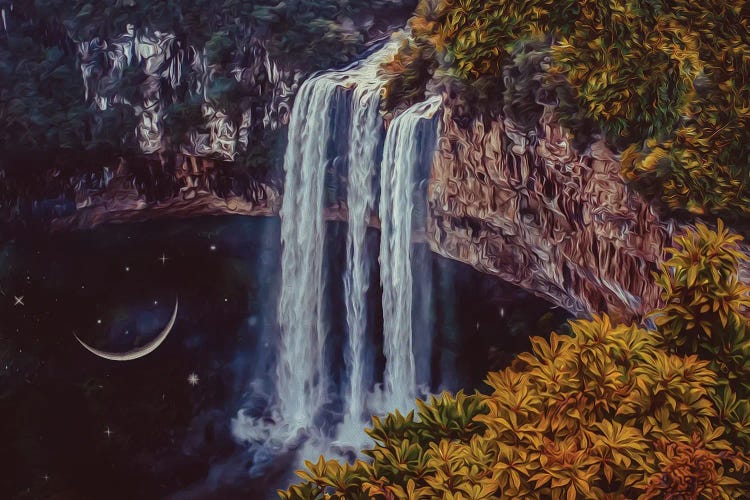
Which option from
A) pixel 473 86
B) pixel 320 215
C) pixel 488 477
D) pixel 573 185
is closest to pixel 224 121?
pixel 320 215

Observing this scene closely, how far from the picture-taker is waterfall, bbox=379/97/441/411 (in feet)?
20.4

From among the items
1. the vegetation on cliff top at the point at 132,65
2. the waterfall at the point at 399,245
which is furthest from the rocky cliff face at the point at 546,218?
the vegetation on cliff top at the point at 132,65

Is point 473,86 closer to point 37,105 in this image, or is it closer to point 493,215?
point 493,215

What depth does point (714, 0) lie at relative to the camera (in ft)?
16.7

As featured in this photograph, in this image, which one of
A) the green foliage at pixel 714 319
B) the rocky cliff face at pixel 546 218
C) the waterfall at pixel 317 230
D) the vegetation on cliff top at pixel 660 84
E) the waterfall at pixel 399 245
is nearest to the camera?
the green foliage at pixel 714 319

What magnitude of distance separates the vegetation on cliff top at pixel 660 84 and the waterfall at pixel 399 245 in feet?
3.63

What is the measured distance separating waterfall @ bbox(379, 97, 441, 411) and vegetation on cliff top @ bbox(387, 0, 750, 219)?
111 cm

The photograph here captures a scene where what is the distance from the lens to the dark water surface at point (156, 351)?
6406 millimetres

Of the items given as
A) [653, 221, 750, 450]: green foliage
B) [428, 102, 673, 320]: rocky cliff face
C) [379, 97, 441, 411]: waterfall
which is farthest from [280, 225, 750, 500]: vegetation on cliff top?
[379, 97, 441, 411]: waterfall

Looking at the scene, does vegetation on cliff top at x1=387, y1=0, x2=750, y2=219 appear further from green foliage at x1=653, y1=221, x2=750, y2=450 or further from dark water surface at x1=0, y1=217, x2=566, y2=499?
dark water surface at x1=0, y1=217, x2=566, y2=499

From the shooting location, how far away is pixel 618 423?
3605 mm

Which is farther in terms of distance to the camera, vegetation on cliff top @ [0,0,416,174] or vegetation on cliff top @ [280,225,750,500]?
vegetation on cliff top @ [0,0,416,174]

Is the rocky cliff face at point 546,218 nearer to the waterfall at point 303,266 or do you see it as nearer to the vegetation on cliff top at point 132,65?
the waterfall at point 303,266

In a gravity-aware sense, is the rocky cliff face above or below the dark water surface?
above
